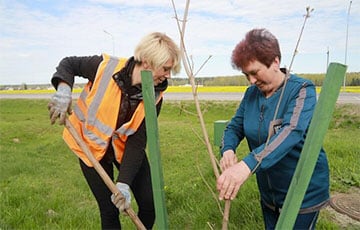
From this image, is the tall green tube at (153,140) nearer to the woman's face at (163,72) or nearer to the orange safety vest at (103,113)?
the woman's face at (163,72)

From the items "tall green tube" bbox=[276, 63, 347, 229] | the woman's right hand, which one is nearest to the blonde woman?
the woman's right hand

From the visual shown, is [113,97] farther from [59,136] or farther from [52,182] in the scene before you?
[59,136]

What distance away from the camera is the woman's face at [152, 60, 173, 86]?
2.05 m

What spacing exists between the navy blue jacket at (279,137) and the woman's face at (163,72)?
47cm

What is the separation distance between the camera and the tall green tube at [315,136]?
3.17 ft

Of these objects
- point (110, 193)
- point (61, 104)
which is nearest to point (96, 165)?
point (61, 104)

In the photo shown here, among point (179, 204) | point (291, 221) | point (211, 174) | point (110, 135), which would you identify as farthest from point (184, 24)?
point (211, 174)

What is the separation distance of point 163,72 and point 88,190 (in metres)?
3.11

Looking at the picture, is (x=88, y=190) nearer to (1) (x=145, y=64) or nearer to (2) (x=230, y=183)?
(1) (x=145, y=64)

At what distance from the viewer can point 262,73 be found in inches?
66.3

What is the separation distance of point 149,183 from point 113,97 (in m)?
0.72

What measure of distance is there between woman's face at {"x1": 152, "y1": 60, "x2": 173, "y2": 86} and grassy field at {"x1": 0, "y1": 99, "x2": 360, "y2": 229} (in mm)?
300

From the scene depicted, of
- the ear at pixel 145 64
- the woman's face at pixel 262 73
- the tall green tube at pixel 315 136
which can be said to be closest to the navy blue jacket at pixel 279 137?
the woman's face at pixel 262 73

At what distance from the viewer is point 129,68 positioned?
221 centimetres
